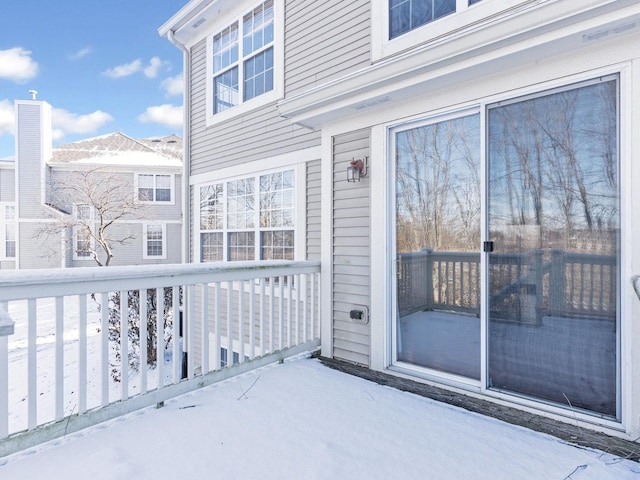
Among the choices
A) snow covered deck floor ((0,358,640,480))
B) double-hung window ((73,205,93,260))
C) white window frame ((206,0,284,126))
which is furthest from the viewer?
double-hung window ((73,205,93,260))

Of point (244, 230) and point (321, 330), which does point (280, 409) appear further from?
point (244, 230)

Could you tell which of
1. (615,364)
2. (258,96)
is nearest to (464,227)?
(615,364)

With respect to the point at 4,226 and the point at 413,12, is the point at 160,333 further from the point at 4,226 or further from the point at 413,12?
the point at 4,226

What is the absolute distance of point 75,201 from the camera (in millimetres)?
13234

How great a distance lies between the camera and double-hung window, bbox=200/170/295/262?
4969 mm

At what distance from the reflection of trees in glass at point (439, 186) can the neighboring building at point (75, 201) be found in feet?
40.4

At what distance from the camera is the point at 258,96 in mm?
5441

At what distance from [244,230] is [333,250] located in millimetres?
2260

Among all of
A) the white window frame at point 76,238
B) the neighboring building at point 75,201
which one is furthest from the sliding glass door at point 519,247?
the white window frame at point 76,238

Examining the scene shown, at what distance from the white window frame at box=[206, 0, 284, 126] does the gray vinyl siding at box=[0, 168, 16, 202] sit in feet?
40.6

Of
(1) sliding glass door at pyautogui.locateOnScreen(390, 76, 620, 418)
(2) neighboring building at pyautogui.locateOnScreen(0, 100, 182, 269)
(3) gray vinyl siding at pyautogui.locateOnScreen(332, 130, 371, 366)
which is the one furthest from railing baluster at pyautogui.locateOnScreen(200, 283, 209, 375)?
(2) neighboring building at pyautogui.locateOnScreen(0, 100, 182, 269)

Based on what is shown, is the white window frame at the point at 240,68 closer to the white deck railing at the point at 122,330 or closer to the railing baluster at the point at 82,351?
the white deck railing at the point at 122,330

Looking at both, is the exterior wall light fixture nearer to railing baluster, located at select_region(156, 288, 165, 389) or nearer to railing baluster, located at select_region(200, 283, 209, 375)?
railing baluster, located at select_region(200, 283, 209, 375)

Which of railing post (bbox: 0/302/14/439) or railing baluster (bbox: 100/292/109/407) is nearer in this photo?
railing post (bbox: 0/302/14/439)
